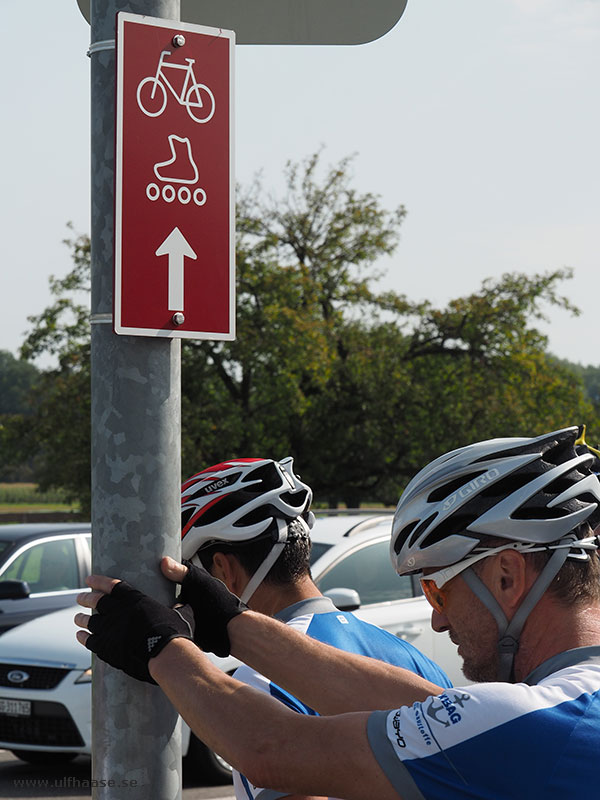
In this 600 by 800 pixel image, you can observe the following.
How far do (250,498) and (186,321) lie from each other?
0.99m

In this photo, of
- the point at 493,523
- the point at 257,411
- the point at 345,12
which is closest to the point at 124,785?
the point at 493,523

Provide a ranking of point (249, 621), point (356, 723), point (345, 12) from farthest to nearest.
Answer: point (345, 12), point (249, 621), point (356, 723)

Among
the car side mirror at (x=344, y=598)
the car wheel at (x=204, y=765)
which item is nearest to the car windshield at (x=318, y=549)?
the car side mirror at (x=344, y=598)

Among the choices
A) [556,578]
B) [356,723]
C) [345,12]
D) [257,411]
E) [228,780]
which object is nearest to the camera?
[356,723]

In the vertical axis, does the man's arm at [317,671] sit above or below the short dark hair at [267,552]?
below

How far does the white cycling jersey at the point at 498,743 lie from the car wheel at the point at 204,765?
19.3 ft

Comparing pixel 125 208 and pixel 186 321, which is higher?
pixel 125 208

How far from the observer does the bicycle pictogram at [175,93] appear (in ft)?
7.34

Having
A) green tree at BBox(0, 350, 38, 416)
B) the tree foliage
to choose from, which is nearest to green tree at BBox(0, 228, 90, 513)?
the tree foliage

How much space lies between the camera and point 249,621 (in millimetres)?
2340

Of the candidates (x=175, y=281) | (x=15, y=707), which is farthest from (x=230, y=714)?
(x=15, y=707)

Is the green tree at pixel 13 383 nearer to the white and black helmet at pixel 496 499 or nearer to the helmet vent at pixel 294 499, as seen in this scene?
the helmet vent at pixel 294 499

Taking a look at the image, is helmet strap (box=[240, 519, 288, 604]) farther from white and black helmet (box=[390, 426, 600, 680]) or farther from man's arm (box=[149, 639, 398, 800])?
man's arm (box=[149, 639, 398, 800])

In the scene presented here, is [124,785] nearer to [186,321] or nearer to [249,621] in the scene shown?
[249,621]
